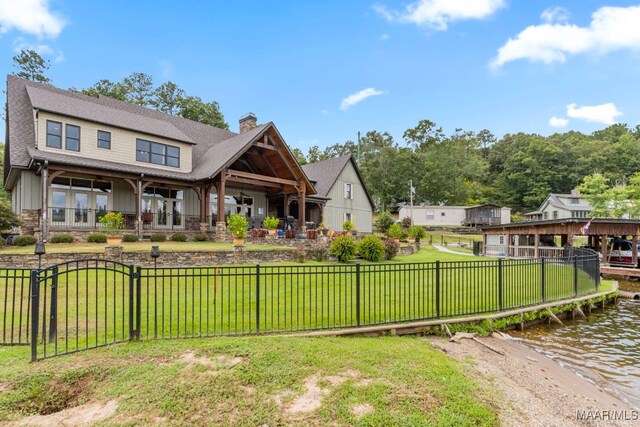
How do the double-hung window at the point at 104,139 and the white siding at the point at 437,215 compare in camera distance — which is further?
the white siding at the point at 437,215

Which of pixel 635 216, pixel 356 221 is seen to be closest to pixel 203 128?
pixel 356 221

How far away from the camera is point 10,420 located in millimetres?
3555

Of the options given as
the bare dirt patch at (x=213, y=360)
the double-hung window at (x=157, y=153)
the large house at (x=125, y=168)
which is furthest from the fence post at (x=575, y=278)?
the double-hung window at (x=157, y=153)

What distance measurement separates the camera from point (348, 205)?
2995cm

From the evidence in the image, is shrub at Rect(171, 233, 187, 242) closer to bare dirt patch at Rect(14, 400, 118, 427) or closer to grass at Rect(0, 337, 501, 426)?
grass at Rect(0, 337, 501, 426)

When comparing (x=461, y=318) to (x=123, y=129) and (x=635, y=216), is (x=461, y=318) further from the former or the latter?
(x=635, y=216)

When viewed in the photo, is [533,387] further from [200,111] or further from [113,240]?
[200,111]

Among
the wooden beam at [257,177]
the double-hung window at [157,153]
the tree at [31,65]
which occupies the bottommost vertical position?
the wooden beam at [257,177]

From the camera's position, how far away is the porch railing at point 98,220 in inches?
631

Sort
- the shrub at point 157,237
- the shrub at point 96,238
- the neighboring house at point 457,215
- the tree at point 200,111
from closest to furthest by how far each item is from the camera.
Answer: the shrub at point 96,238
the shrub at point 157,237
the tree at point 200,111
the neighboring house at point 457,215

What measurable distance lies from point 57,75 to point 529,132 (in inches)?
3206

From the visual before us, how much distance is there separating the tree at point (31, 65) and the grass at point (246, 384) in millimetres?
40546

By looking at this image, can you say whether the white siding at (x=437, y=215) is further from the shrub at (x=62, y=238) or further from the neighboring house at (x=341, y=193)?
the shrub at (x=62, y=238)

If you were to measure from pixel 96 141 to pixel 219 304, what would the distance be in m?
14.3
